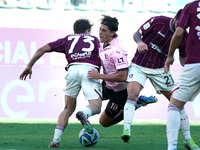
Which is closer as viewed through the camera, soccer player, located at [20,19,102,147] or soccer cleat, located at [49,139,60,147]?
soccer cleat, located at [49,139,60,147]

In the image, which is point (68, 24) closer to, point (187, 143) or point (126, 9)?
point (126, 9)

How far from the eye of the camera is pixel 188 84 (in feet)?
15.8

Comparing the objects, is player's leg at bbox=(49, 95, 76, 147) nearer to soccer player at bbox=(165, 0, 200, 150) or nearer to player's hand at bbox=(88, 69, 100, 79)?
player's hand at bbox=(88, 69, 100, 79)

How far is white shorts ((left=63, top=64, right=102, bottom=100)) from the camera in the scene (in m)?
6.34

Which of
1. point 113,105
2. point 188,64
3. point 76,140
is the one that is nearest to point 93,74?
point 113,105

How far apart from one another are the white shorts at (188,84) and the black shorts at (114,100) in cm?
233

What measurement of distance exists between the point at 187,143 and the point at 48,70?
320 inches

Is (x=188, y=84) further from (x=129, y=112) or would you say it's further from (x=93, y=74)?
(x=93, y=74)


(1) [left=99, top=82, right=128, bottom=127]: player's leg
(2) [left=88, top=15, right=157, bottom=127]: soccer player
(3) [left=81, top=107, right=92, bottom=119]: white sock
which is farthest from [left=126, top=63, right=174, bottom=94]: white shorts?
(1) [left=99, top=82, right=128, bottom=127]: player's leg

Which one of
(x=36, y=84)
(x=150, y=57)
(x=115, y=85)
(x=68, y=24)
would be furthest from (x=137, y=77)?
(x=68, y=24)

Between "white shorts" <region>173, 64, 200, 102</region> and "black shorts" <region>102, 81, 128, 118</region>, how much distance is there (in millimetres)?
2334

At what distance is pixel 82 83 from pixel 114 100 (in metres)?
1.12

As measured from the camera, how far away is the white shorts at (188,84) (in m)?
4.79

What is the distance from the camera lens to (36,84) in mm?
13086
